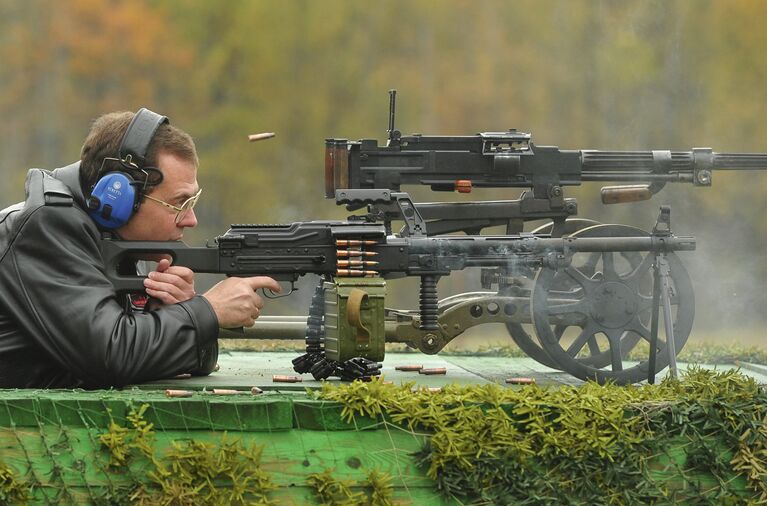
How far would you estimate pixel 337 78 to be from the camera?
10.1 m

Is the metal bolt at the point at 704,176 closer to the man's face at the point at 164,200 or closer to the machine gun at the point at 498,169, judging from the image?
the machine gun at the point at 498,169

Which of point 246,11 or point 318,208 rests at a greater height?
point 246,11

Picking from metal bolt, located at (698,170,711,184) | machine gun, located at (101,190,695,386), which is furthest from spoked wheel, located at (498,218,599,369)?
metal bolt, located at (698,170,711,184)

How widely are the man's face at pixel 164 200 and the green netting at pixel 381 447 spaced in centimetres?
82

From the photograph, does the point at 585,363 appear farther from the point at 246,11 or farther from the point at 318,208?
the point at 246,11

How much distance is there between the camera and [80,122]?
10.1m

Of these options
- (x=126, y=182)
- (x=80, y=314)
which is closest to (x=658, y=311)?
(x=126, y=182)

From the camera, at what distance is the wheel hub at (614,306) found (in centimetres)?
571

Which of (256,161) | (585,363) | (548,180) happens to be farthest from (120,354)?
(256,161)

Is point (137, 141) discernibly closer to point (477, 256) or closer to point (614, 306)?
point (477, 256)

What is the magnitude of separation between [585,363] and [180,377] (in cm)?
199

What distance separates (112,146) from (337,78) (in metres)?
5.42

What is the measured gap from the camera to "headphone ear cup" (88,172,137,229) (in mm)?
4711

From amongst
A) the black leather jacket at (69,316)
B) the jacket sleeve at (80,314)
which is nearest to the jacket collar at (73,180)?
the black leather jacket at (69,316)
